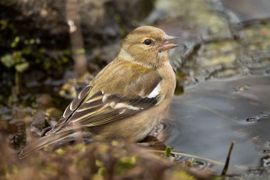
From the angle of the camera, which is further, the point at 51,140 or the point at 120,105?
the point at 120,105

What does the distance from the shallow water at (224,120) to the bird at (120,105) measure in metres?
0.35

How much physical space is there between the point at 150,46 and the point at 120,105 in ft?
3.43

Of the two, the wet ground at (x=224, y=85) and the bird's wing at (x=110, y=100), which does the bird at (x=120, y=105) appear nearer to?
the bird's wing at (x=110, y=100)

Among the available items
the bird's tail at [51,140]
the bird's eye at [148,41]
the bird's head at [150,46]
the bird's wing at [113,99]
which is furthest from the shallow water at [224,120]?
the bird's tail at [51,140]

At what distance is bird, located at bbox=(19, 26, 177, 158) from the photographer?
6.58m

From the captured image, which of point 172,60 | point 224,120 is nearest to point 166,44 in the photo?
point 224,120

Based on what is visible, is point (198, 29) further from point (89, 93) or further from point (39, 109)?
point (89, 93)

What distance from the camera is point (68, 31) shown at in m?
9.41

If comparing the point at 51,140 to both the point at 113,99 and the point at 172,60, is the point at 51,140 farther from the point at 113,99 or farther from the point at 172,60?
the point at 172,60

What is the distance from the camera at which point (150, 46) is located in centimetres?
755

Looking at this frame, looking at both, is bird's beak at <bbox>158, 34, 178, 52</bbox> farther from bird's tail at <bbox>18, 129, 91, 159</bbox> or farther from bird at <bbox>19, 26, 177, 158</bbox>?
bird's tail at <bbox>18, 129, 91, 159</bbox>

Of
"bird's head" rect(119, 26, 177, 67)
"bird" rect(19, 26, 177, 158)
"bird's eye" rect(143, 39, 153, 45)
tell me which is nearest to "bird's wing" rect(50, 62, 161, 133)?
"bird" rect(19, 26, 177, 158)

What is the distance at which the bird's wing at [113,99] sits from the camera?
21.7ft

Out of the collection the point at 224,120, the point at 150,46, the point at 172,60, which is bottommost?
the point at 224,120
